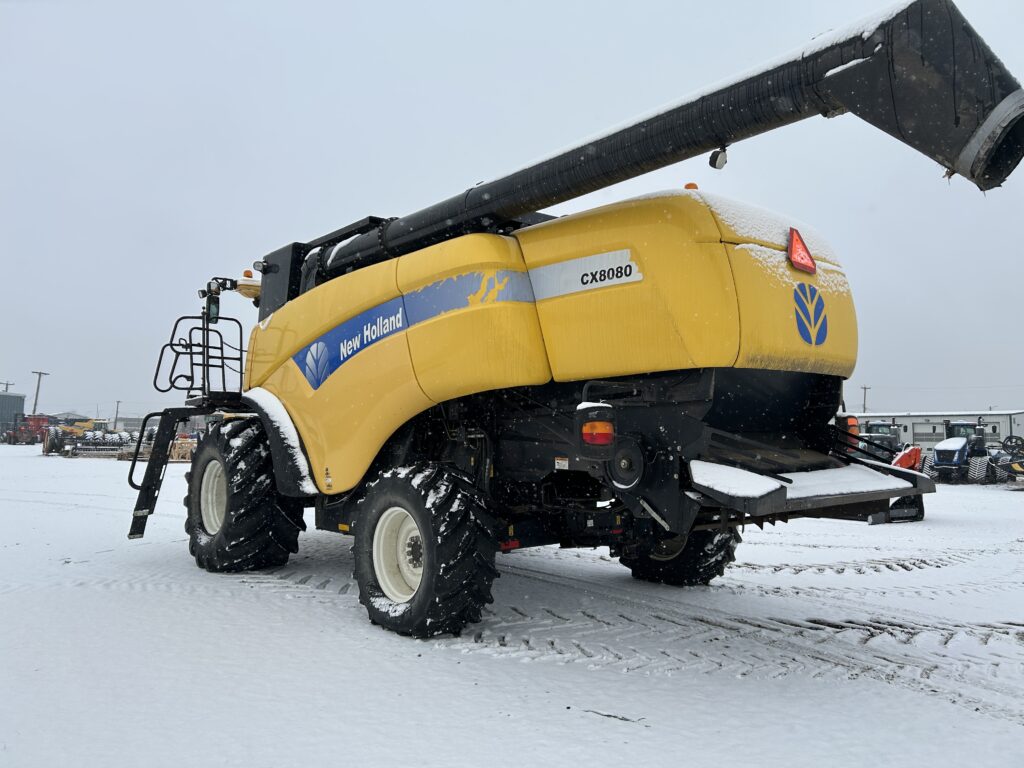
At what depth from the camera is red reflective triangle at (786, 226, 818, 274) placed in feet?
14.1

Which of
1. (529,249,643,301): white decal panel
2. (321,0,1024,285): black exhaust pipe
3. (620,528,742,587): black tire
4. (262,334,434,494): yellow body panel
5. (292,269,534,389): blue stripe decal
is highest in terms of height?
(321,0,1024,285): black exhaust pipe

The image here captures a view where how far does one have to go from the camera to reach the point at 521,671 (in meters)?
3.85

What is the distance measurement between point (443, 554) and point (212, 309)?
448 centimetres

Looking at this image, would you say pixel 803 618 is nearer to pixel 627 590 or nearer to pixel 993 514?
pixel 627 590

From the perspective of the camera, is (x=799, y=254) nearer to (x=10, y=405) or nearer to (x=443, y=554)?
(x=443, y=554)

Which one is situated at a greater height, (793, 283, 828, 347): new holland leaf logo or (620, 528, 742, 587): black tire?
(793, 283, 828, 347): new holland leaf logo

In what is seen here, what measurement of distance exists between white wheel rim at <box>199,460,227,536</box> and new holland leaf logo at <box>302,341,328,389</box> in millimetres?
1760

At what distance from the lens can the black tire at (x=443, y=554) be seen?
4285mm

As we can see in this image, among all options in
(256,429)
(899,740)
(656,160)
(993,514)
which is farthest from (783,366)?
(993,514)

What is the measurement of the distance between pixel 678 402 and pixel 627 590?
2553mm

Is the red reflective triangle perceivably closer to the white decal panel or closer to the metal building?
the white decal panel

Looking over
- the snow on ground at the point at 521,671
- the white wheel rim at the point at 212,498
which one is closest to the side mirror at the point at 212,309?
the white wheel rim at the point at 212,498

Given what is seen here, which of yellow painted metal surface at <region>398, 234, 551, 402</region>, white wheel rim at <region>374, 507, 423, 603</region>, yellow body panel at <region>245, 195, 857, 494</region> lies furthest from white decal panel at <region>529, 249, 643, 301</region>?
white wheel rim at <region>374, 507, 423, 603</region>

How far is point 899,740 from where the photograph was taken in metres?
3.04
